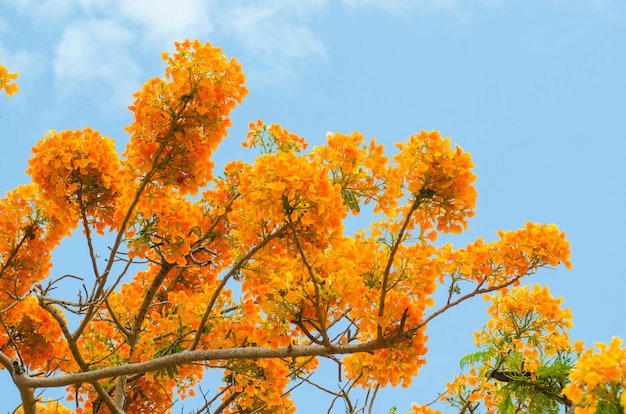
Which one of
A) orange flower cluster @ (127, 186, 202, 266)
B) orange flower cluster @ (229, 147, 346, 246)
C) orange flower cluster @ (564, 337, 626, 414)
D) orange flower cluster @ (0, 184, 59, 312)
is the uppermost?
orange flower cluster @ (0, 184, 59, 312)

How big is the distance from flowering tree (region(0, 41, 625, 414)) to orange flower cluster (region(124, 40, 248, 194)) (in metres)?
0.01

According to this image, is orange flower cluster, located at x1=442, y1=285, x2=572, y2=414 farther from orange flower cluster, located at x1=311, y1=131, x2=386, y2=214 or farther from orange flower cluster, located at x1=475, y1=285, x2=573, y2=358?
orange flower cluster, located at x1=311, y1=131, x2=386, y2=214

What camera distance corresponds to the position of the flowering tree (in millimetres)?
4086

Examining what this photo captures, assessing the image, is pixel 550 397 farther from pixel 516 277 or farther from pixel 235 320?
pixel 235 320

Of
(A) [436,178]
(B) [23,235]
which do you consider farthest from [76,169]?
(A) [436,178]

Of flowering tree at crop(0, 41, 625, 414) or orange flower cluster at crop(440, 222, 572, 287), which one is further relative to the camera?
orange flower cluster at crop(440, 222, 572, 287)

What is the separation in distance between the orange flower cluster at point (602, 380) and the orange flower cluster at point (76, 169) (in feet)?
12.5

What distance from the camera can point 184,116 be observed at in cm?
518

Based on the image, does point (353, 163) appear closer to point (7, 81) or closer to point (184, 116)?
point (184, 116)

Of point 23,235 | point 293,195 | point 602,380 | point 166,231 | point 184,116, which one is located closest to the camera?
point 602,380

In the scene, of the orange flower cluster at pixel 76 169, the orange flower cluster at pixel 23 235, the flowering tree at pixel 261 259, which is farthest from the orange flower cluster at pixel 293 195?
the orange flower cluster at pixel 23 235

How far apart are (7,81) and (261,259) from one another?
479 centimetres

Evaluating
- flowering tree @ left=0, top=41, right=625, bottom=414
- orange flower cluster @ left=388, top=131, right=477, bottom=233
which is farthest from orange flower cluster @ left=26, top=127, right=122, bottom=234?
orange flower cluster @ left=388, top=131, right=477, bottom=233

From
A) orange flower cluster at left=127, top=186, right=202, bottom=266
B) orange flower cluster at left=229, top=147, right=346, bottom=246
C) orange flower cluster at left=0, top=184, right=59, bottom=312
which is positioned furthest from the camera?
orange flower cluster at left=0, top=184, right=59, bottom=312
